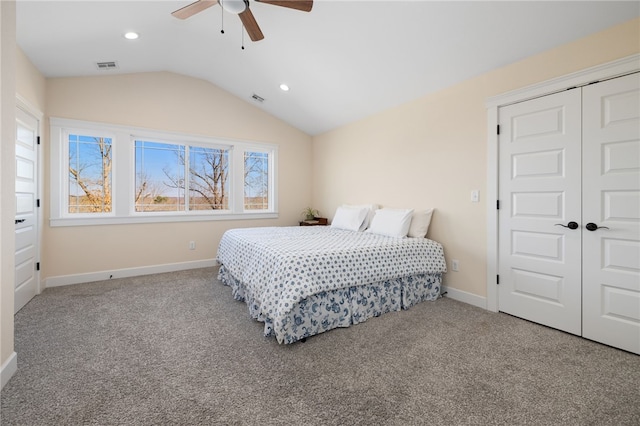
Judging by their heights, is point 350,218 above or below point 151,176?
below

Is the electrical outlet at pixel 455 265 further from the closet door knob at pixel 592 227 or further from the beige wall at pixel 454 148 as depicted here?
the closet door knob at pixel 592 227

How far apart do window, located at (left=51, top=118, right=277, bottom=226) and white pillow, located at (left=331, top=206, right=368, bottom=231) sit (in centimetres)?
149

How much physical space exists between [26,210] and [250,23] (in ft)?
9.95

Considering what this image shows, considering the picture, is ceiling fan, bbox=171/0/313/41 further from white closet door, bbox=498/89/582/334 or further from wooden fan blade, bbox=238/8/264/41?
white closet door, bbox=498/89/582/334

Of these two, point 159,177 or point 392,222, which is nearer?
point 392,222

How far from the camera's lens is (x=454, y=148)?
321cm

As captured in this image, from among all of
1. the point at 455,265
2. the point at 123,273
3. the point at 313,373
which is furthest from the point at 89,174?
the point at 455,265

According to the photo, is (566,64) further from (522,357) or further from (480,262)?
(522,357)

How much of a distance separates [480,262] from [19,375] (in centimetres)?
377

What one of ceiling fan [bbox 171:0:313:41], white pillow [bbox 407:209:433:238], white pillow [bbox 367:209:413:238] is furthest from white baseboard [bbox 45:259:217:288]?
ceiling fan [bbox 171:0:313:41]

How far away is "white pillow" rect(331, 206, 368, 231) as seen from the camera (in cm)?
409

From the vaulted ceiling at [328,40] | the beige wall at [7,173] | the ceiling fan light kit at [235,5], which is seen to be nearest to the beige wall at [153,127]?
the vaulted ceiling at [328,40]

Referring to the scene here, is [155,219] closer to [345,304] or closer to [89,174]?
[89,174]

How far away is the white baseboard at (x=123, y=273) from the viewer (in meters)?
3.67
